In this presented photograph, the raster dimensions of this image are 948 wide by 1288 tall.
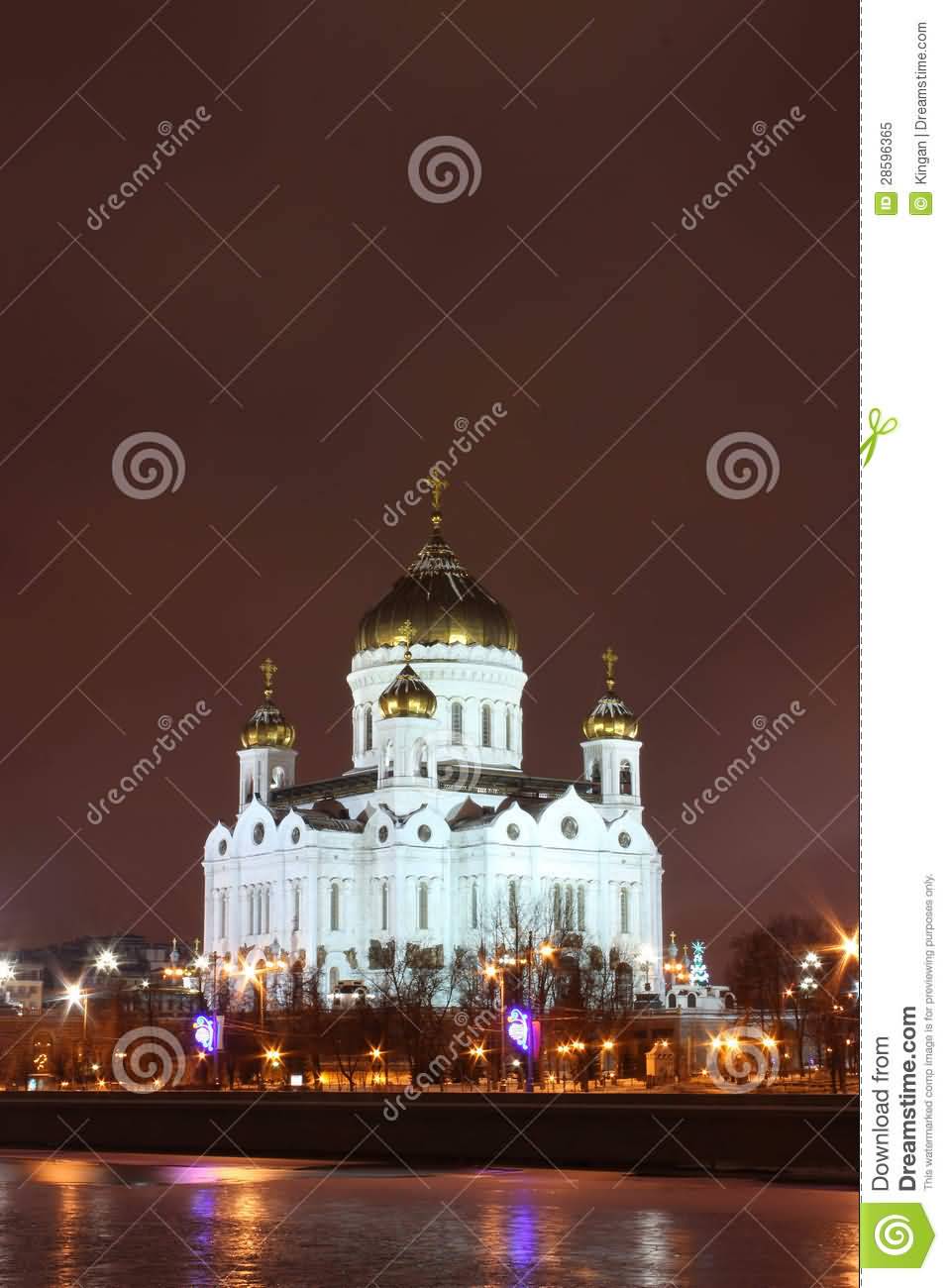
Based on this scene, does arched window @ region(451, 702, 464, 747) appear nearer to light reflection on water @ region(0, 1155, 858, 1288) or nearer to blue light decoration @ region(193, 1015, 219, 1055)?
blue light decoration @ region(193, 1015, 219, 1055)

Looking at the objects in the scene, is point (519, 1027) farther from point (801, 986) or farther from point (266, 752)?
point (266, 752)

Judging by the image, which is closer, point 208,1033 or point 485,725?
point 208,1033

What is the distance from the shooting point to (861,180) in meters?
8.49

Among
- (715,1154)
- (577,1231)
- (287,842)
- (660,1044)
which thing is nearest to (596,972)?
(660,1044)

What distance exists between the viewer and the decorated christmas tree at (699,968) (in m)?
75.6

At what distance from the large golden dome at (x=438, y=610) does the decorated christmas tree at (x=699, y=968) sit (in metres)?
13.7

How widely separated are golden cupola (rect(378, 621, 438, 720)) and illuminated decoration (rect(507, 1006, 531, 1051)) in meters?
33.4

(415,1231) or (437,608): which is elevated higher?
(437,608)
